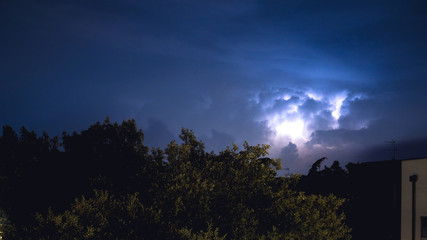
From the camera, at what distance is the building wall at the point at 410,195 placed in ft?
69.4

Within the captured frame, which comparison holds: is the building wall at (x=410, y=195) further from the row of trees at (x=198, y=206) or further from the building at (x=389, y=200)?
the row of trees at (x=198, y=206)

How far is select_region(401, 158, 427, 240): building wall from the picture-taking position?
2114 centimetres

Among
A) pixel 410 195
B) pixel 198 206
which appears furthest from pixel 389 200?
pixel 198 206

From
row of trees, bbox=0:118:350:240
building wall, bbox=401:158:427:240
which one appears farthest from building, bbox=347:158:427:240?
row of trees, bbox=0:118:350:240

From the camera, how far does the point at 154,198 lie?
1461 cm

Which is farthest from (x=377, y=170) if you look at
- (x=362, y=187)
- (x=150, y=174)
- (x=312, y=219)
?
(x=150, y=174)

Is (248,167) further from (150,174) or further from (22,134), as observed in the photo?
(22,134)

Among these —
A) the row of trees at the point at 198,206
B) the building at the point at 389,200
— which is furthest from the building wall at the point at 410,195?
the row of trees at the point at 198,206

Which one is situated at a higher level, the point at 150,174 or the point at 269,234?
the point at 150,174

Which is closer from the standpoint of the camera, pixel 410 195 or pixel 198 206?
pixel 198 206

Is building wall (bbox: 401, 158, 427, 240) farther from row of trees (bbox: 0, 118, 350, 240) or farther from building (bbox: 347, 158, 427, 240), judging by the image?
row of trees (bbox: 0, 118, 350, 240)

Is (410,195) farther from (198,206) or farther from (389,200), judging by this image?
(198,206)

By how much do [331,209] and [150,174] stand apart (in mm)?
7251

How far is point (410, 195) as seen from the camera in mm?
21516
